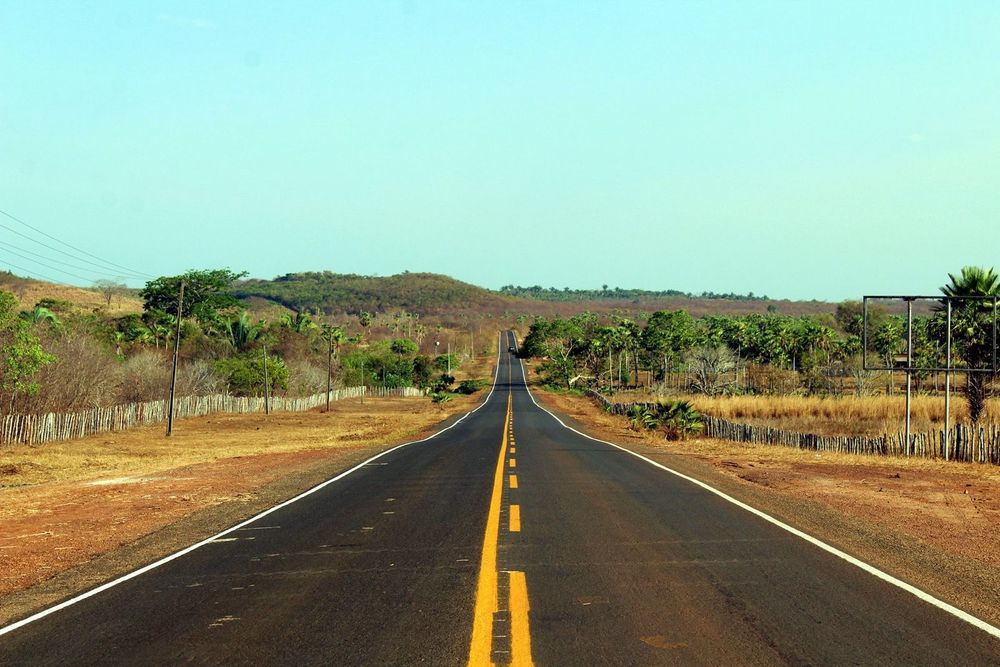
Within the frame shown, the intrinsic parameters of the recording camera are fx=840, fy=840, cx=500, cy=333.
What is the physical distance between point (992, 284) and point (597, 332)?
103424 millimetres

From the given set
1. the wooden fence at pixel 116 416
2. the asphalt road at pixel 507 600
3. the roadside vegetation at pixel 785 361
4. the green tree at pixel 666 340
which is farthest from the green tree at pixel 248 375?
the asphalt road at pixel 507 600

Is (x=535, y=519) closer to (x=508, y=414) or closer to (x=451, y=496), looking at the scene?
(x=451, y=496)

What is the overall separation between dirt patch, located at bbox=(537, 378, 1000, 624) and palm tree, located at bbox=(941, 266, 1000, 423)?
12842 millimetres

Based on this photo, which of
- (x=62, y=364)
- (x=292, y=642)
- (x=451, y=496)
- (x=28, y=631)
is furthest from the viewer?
(x=62, y=364)

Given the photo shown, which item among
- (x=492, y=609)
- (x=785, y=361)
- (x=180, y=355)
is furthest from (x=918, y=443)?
(x=785, y=361)

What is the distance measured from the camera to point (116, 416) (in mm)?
47844

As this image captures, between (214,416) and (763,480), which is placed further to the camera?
(214,416)

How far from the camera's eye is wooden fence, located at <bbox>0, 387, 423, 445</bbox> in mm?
37531

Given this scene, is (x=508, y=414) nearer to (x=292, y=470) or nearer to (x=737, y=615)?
(x=292, y=470)

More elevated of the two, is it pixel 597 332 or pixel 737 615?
pixel 597 332

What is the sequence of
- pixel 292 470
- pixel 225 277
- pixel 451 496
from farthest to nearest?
1. pixel 225 277
2. pixel 292 470
3. pixel 451 496

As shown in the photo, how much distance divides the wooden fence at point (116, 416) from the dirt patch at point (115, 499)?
904mm

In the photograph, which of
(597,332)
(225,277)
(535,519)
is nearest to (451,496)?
(535,519)

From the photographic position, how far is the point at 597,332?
141 m
